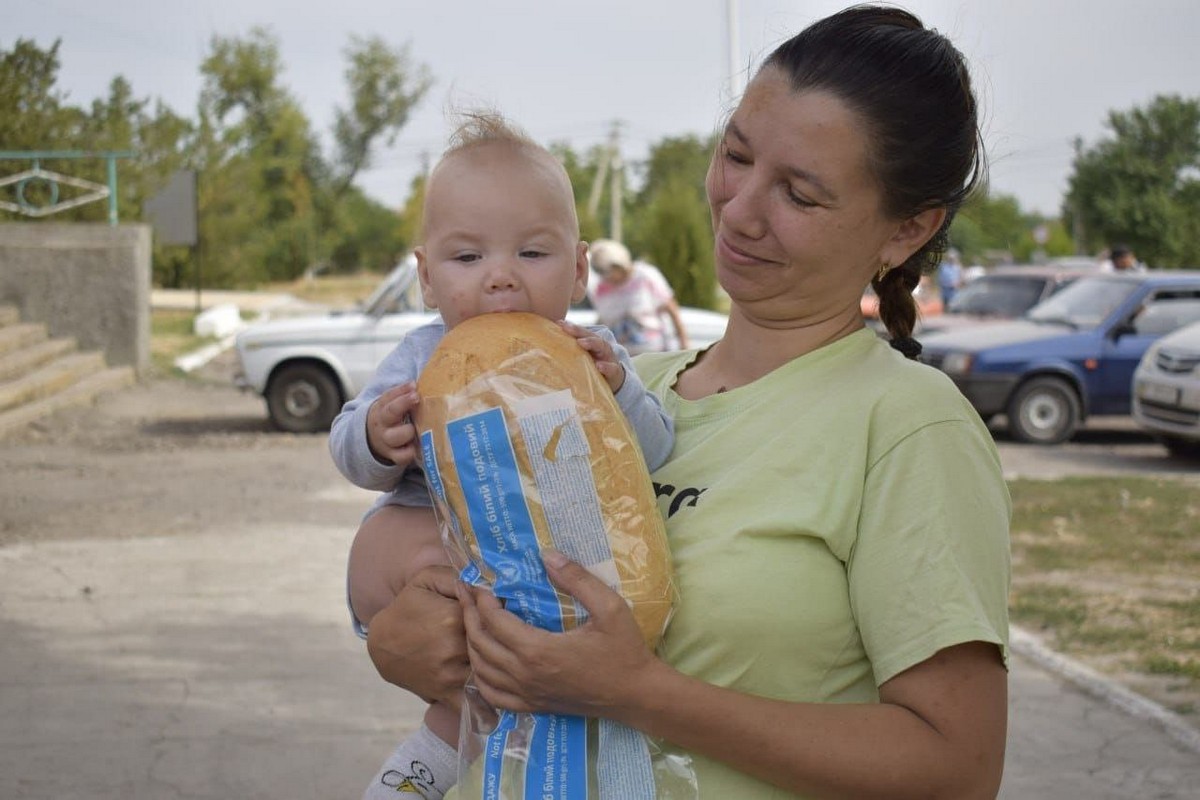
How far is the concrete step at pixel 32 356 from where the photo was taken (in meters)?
13.8

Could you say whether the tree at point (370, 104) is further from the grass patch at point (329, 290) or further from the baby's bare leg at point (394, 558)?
the baby's bare leg at point (394, 558)

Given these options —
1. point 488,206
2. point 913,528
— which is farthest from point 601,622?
point 488,206

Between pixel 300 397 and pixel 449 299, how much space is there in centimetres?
1207

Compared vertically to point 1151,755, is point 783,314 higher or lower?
higher

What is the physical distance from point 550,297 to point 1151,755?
12.7ft

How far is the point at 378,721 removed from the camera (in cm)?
538

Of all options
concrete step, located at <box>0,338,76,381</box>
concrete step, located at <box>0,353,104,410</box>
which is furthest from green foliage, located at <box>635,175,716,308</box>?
concrete step, located at <box>0,338,76,381</box>

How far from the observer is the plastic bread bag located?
5.71 ft

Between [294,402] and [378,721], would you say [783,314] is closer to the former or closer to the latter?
[378,721]

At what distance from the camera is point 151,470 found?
36.6ft

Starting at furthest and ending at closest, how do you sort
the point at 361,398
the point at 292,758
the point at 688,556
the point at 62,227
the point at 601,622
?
the point at 62,227 < the point at 292,758 < the point at 361,398 < the point at 688,556 < the point at 601,622

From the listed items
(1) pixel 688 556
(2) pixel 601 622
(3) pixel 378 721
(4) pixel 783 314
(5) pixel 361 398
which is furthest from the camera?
(3) pixel 378 721

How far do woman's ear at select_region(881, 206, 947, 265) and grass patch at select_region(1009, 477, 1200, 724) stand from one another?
4.25 m

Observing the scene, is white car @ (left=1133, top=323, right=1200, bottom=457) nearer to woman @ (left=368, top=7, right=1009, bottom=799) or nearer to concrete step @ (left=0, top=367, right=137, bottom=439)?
concrete step @ (left=0, top=367, right=137, bottom=439)
